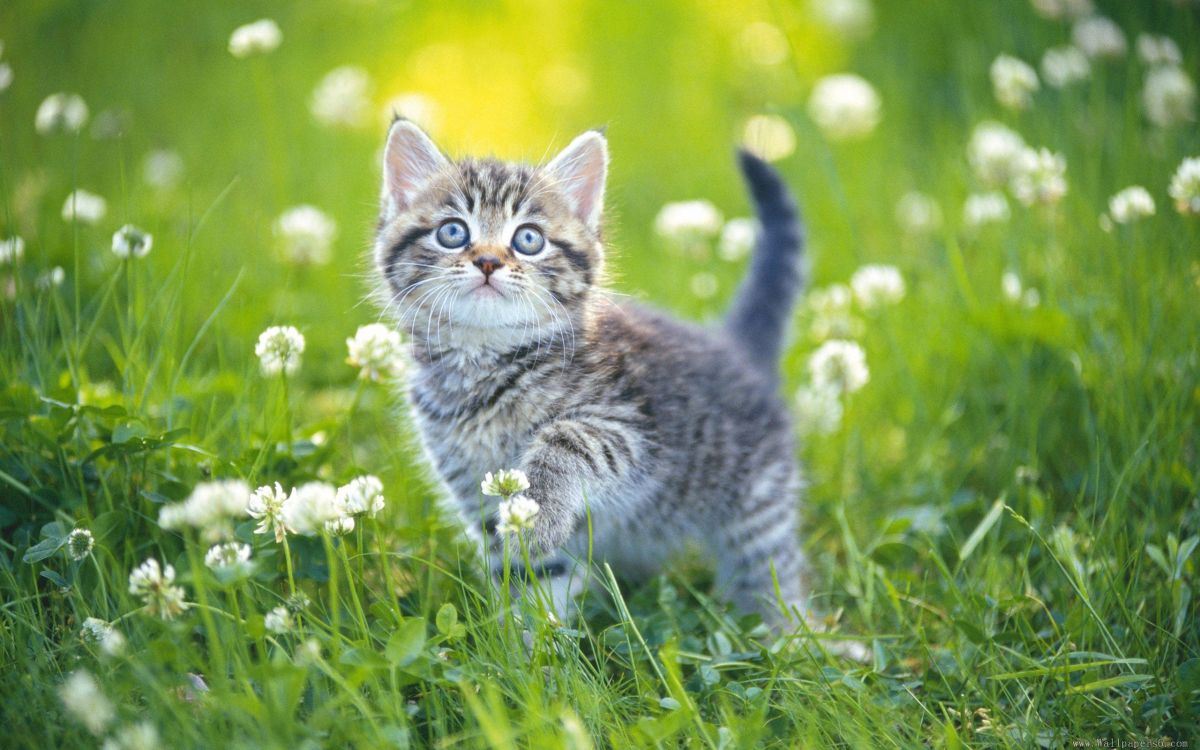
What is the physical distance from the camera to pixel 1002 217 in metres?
3.94

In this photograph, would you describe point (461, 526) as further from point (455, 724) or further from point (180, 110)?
point (180, 110)

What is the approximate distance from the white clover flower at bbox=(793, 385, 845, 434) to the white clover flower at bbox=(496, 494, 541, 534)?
1698 mm

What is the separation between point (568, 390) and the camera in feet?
8.46

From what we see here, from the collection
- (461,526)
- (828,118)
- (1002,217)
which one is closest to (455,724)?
(461,526)

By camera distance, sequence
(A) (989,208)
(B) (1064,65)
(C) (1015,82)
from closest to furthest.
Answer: (C) (1015,82), (A) (989,208), (B) (1064,65)

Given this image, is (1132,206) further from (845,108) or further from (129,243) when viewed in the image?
(129,243)

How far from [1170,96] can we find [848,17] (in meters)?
2.76

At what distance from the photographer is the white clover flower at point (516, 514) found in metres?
1.94

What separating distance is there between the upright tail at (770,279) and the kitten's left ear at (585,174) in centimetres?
78

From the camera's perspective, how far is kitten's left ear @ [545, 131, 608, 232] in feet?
9.17

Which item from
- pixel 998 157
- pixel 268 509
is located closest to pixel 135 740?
pixel 268 509

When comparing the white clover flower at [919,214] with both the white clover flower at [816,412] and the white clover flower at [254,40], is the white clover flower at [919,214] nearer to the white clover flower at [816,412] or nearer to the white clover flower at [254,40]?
the white clover flower at [816,412]

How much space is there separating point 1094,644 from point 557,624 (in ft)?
4.55

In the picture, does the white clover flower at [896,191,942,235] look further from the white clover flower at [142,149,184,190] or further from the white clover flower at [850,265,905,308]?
the white clover flower at [142,149,184,190]
